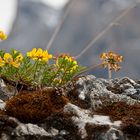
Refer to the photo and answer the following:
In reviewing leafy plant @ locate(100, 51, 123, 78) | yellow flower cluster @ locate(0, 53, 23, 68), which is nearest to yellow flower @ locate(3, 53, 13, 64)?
yellow flower cluster @ locate(0, 53, 23, 68)

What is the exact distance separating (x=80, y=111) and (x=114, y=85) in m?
1.37

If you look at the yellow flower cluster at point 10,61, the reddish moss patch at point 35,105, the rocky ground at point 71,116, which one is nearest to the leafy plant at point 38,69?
the yellow flower cluster at point 10,61

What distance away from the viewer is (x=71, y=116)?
5395 mm

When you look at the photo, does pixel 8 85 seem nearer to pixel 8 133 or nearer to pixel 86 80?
pixel 86 80

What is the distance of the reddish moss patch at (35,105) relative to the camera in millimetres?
5293

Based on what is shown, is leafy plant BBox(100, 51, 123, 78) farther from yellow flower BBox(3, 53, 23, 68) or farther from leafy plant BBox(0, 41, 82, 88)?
yellow flower BBox(3, 53, 23, 68)

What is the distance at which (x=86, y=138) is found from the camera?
516cm

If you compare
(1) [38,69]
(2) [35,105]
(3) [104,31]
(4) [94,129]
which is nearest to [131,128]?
(4) [94,129]

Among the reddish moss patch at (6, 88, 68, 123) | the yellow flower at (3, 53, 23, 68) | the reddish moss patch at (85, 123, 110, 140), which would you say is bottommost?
the reddish moss patch at (85, 123, 110, 140)

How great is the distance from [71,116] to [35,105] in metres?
0.37

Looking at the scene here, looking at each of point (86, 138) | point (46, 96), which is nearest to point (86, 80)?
point (46, 96)

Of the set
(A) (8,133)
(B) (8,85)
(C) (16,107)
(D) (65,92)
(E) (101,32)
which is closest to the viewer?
(A) (8,133)

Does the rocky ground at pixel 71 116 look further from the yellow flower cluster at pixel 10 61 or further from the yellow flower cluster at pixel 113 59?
the yellow flower cluster at pixel 113 59

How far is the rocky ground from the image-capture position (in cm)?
513
